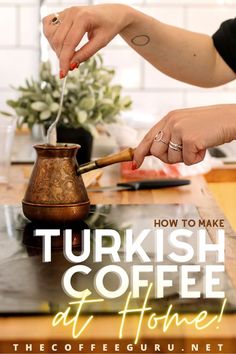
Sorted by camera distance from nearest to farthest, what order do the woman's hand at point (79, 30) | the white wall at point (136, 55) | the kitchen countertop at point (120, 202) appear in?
the kitchen countertop at point (120, 202) → the woman's hand at point (79, 30) → the white wall at point (136, 55)

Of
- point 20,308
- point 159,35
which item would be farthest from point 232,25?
point 20,308

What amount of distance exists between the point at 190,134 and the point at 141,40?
708 mm

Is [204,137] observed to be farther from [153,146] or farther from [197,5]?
[197,5]

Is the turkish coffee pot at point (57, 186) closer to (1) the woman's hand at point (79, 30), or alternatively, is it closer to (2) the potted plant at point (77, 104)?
(1) the woman's hand at point (79, 30)

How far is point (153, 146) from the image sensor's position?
139 centimetres

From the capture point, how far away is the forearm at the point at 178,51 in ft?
6.52

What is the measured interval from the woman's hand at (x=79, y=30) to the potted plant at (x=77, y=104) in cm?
42

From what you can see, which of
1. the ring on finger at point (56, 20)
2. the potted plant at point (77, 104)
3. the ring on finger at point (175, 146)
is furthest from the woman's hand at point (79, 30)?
the potted plant at point (77, 104)

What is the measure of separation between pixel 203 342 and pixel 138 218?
25.3 inches

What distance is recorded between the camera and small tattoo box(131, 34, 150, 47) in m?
1.99

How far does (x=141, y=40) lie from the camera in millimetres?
2014

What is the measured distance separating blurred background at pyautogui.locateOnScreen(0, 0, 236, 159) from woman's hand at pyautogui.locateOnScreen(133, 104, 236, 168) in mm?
1871

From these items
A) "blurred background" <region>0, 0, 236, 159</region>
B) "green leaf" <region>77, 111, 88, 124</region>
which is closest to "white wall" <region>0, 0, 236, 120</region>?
"blurred background" <region>0, 0, 236, 159</region>

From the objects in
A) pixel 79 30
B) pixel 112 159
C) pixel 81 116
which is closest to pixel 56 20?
pixel 79 30
